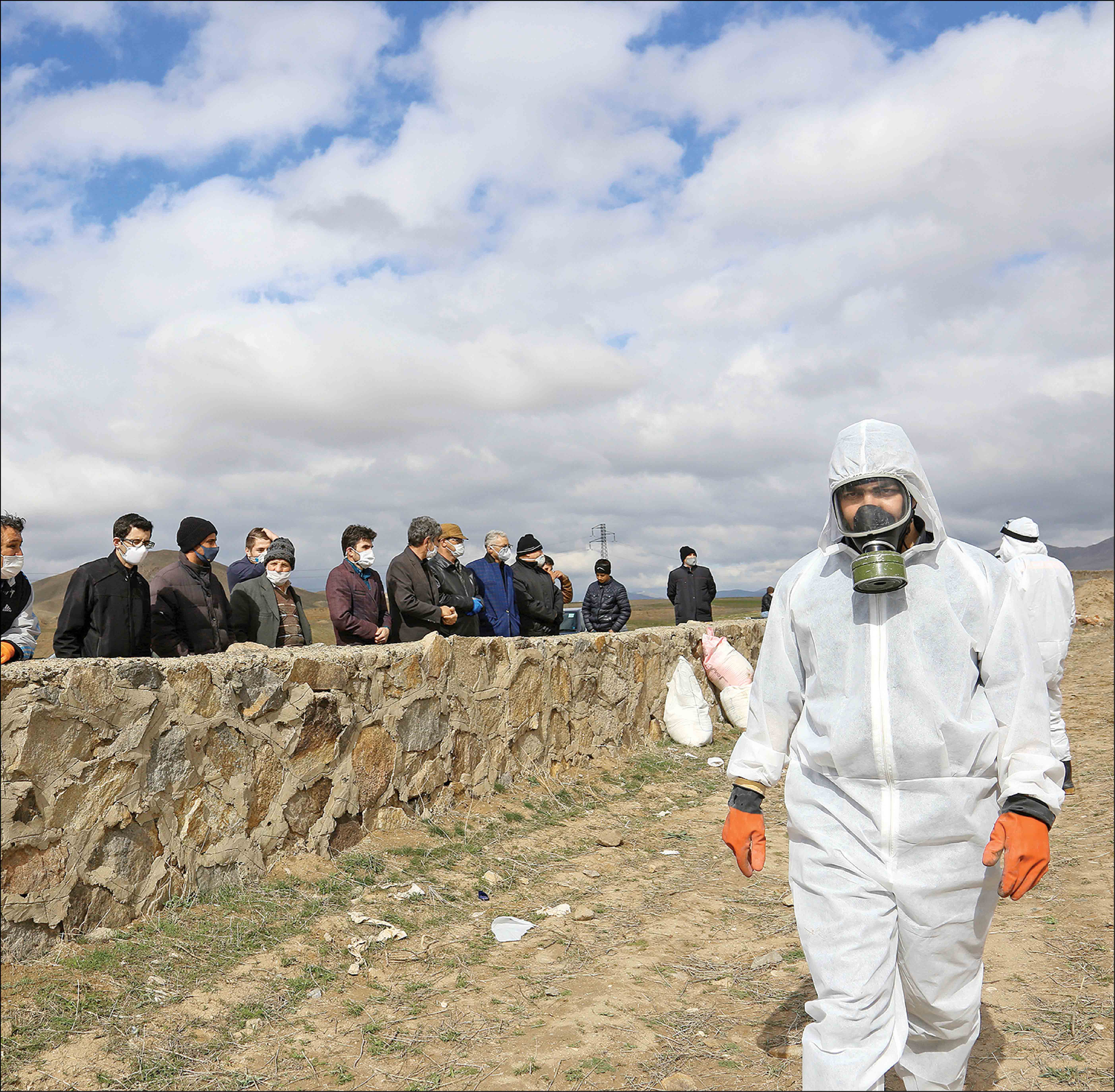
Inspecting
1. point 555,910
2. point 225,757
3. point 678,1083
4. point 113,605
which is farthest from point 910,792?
point 113,605

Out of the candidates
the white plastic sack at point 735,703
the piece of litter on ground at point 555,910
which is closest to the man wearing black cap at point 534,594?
the white plastic sack at point 735,703

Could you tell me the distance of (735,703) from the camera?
10602 millimetres

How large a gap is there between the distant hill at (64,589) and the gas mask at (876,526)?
4.06m

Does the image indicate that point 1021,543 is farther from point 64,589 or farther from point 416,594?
point 64,589

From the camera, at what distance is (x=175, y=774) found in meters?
4.52

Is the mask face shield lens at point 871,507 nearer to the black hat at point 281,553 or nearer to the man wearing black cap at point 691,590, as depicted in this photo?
the black hat at point 281,553

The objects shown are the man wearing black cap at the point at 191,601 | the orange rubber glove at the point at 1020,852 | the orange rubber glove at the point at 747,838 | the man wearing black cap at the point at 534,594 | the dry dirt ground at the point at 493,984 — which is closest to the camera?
the orange rubber glove at the point at 1020,852

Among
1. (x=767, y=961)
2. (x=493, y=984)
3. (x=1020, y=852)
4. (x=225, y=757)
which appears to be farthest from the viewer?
(x=225, y=757)

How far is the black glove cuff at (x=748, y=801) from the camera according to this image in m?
2.83

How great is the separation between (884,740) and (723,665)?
8162 millimetres

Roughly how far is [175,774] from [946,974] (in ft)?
11.5

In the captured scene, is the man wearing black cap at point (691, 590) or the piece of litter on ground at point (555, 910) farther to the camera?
the man wearing black cap at point (691, 590)

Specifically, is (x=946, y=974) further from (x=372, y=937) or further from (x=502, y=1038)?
(x=372, y=937)

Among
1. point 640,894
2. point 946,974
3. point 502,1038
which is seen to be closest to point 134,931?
point 502,1038
